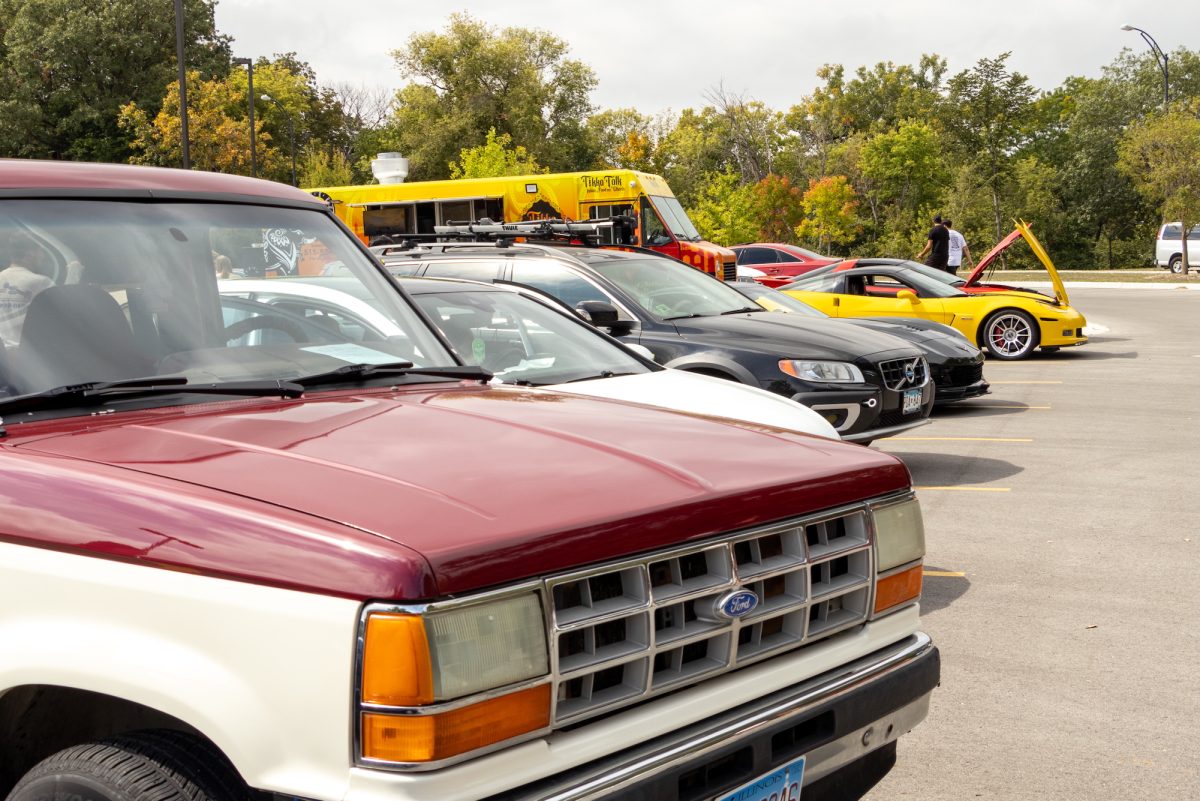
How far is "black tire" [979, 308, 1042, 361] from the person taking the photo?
59.0ft

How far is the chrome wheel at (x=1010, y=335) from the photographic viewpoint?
18000 millimetres

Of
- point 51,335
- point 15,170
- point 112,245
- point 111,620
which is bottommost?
point 111,620

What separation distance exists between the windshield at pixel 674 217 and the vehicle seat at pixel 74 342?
22.8m

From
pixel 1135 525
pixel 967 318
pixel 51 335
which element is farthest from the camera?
pixel 967 318

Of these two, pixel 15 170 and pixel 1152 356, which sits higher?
pixel 15 170

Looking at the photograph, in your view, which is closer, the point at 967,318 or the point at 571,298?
the point at 571,298

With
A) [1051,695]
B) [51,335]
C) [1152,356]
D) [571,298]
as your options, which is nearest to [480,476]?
[51,335]

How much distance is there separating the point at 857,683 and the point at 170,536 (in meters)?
1.56

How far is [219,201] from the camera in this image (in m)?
3.82

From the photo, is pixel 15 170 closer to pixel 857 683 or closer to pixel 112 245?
pixel 112 245

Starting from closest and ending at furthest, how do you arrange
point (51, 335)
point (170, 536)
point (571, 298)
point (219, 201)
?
point (170, 536)
point (51, 335)
point (219, 201)
point (571, 298)

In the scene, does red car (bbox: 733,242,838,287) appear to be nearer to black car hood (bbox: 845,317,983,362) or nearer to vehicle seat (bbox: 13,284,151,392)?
black car hood (bbox: 845,317,983,362)

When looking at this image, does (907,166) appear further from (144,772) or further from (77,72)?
(144,772)

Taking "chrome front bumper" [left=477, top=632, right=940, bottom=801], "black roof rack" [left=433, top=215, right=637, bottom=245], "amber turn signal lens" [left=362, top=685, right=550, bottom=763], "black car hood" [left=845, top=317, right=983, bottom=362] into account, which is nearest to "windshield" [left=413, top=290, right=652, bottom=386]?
"chrome front bumper" [left=477, top=632, right=940, bottom=801]
